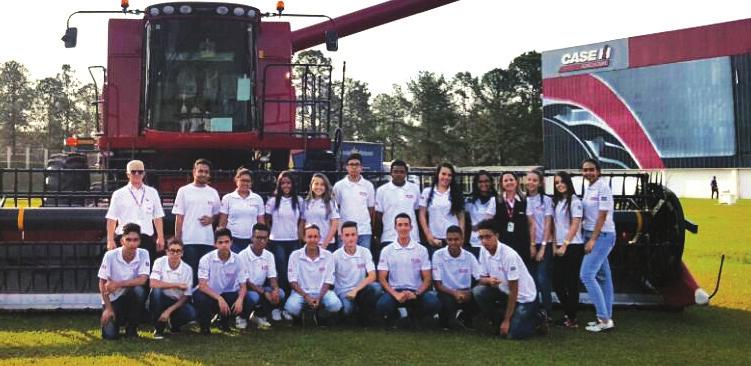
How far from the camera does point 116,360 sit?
20.2 ft

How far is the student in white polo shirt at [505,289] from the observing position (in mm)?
7223

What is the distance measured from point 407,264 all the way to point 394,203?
772mm

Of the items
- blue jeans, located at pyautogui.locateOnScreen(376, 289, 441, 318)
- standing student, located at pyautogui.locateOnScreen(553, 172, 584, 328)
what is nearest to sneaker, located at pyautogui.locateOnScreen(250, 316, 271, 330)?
blue jeans, located at pyautogui.locateOnScreen(376, 289, 441, 318)

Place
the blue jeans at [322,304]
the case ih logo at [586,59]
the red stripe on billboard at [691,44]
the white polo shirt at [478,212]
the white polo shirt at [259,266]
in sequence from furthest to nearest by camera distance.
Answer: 1. the case ih logo at [586,59]
2. the red stripe on billboard at [691,44]
3. the white polo shirt at [478,212]
4. the white polo shirt at [259,266]
5. the blue jeans at [322,304]

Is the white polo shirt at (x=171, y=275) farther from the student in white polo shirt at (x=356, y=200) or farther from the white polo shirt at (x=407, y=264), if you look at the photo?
the white polo shirt at (x=407, y=264)

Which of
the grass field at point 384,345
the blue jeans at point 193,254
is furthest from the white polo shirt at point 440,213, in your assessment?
the blue jeans at point 193,254

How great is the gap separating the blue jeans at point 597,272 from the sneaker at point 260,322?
331 cm

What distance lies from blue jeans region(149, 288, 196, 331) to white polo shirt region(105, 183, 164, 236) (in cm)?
71

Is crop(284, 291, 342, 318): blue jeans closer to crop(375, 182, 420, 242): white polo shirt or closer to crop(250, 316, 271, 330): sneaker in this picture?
crop(250, 316, 271, 330): sneaker

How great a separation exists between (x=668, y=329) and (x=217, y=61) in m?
6.49

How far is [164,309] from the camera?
23.8 feet

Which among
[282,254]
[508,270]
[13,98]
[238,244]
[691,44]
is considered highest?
[691,44]

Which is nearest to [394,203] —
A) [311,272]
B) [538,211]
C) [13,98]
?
[311,272]

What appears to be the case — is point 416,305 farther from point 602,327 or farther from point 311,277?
point 602,327
